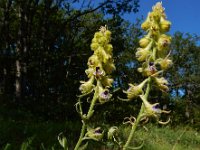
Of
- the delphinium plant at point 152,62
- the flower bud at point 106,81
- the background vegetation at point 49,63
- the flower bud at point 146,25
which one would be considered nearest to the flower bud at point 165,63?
the delphinium plant at point 152,62

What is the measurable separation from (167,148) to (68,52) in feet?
48.5

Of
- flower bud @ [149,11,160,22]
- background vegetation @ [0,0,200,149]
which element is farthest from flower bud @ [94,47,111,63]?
background vegetation @ [0,0,200,149]

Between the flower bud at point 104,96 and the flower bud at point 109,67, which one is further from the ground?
the flower bud at point 109,67

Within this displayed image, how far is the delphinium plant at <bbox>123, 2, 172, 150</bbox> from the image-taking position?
98.0 inches

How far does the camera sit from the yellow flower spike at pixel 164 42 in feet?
8.55

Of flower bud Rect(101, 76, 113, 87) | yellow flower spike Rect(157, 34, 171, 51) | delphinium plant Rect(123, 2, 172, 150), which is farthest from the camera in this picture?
flower bud Rect(101, 76, 113, 87)

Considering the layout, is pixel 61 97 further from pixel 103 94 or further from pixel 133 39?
pixel 133 39

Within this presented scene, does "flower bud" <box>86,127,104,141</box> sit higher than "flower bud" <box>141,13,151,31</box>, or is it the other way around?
"flower bud" <box>141,13,151,31</box>

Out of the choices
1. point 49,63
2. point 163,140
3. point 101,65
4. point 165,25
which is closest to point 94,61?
point 101,65

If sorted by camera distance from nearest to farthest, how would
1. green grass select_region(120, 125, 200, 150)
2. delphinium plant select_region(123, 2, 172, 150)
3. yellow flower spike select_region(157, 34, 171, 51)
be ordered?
delphinium plant select_region(123, 2, 172, 150)
yellow flower spike select_region(157, 34, 171, 51)
green grass select_region(120, 125, 200, 150)

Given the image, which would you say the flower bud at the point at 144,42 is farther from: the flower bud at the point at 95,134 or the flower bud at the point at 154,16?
the flower bud at the point at 95,134

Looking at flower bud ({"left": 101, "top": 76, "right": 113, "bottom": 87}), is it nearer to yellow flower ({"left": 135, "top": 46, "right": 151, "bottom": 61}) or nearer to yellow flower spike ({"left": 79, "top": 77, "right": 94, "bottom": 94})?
yellow flower spike ({"left": 79, "top": 77, "right": 94, "bottom": 94})

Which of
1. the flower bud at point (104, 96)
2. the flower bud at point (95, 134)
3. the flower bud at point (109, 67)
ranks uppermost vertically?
the flower bud at point (109, 67)

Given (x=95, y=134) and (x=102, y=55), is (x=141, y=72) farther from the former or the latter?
(x=95, y=134)
